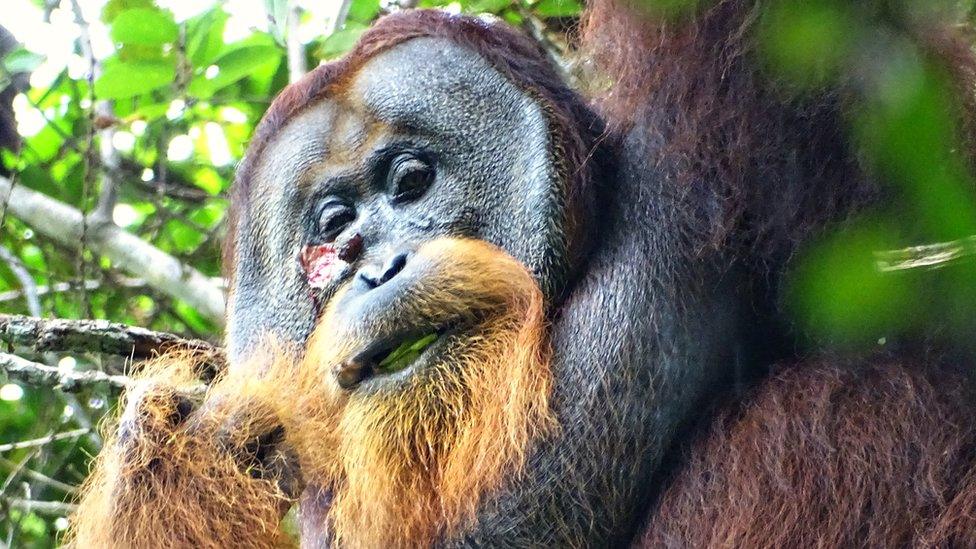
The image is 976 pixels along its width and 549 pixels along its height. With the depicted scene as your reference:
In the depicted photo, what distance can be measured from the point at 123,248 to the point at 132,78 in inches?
21.7

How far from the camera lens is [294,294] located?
259cm

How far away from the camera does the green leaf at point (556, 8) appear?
3.32m

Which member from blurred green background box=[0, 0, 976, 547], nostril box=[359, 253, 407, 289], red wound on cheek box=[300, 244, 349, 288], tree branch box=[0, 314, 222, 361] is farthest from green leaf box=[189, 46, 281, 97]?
nostril box=[359, 253, 407, 289]

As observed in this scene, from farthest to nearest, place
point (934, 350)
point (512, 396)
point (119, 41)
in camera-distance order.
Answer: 1. point (119, 41)
2. point (512, 396)
3. point (934, 350)

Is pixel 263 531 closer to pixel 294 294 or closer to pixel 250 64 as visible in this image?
pixel 294 294

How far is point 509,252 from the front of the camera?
2.30 metres

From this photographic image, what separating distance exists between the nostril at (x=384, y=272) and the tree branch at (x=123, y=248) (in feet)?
4.50

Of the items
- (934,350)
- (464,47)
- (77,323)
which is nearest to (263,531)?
(77,323)

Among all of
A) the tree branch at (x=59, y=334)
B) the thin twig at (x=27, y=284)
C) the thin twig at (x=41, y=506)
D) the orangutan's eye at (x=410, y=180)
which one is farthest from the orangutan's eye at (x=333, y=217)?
the thin twig at (x=27, y=284)

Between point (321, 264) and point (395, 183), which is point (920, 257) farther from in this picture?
point (321, 264)

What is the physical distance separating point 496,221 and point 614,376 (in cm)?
46

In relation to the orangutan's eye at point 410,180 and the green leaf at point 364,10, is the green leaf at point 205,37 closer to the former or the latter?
the green leaf at point 364,10

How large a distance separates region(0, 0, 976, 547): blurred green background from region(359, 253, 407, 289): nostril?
0.68 m

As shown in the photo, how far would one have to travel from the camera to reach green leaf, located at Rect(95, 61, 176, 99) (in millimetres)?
3707
